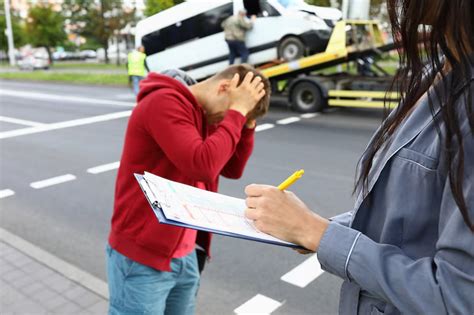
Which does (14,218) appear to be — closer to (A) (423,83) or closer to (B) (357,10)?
(A) (423,83)

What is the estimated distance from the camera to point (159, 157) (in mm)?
2033

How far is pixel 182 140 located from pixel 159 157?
0.17 m

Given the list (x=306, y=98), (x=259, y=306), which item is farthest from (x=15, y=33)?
(x=259, y=306)

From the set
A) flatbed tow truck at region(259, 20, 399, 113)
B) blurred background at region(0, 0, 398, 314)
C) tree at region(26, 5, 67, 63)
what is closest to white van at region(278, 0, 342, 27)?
blurred background at region(0, 0, 398, 314)

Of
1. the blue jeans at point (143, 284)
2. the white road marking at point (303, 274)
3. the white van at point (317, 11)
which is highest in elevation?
the white van at point (317, 11)

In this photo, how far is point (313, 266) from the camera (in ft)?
12.7

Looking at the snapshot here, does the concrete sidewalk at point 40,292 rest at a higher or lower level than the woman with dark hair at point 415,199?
lower

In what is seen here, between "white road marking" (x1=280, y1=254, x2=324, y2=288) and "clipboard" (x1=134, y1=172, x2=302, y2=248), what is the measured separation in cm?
229

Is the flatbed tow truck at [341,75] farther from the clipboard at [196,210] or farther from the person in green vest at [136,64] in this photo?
the clipboard at [196,210]

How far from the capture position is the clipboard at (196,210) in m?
1.15

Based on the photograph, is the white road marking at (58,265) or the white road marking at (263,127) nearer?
the white road marking at (58,265)

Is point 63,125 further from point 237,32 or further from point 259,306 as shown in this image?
point 259,306

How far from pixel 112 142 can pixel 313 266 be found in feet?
18.7

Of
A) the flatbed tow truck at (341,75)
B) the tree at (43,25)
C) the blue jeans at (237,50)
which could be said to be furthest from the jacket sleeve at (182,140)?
the tree at (43,25)
